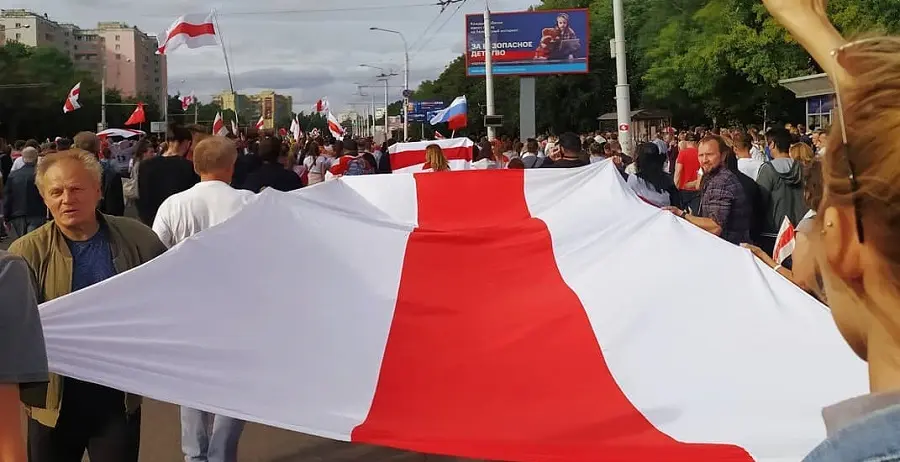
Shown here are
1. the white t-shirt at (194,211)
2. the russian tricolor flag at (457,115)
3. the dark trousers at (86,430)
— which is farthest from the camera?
the russian tricolor flag at (457,115)

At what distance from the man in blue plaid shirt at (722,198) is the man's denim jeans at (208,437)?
10.7 ft

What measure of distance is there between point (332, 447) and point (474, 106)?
213ft

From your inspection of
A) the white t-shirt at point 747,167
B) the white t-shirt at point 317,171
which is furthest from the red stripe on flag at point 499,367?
the white t-shirt at point 317,171

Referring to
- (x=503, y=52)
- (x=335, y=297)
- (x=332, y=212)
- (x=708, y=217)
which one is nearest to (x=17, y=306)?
(x=335, y=297)

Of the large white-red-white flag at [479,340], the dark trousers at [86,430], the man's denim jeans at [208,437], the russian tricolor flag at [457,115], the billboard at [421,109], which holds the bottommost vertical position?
the man's denim jeans at [208,437]

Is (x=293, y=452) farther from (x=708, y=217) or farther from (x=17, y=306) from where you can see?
(x=17, y=306)

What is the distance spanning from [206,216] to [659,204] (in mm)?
3795

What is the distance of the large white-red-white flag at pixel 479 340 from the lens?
2.92 meters

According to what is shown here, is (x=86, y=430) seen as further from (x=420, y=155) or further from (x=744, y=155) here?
(x=420, y=155)

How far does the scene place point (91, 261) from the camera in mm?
3404

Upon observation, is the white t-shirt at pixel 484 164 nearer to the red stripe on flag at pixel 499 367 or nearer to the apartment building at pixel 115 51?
the red stripe on flag at pixel 499 367

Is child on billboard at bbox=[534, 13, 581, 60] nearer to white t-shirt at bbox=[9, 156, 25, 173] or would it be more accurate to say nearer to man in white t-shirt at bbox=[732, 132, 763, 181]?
white t-shirt at bbox=[9, 156, 25, 173]

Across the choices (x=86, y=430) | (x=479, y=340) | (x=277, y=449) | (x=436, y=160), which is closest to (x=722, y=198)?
(x=479, y=340)

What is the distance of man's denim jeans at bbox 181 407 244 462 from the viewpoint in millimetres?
4355
